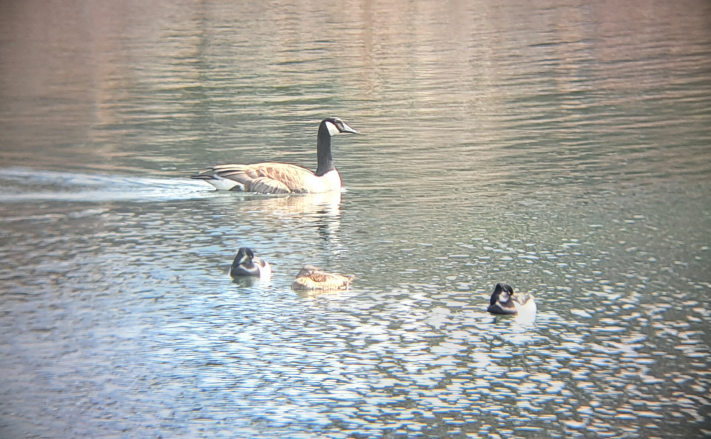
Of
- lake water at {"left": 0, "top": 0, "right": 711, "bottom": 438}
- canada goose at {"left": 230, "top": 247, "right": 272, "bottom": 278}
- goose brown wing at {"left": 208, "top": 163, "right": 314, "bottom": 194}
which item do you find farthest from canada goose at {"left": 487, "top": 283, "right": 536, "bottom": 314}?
goose brown wing at {"left": 208, "top": 163, "right": 314, "bottom": 194}

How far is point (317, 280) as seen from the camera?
11.9 m

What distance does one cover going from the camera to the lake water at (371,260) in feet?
29.3

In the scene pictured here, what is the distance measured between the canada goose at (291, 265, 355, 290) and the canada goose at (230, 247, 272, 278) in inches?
18.6

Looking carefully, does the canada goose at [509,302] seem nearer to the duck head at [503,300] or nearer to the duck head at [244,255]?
the duck head at [503,300]

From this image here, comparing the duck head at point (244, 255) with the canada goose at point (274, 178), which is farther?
the canada goose at point (274, 178)

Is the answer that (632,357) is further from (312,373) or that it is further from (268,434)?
(268,434)

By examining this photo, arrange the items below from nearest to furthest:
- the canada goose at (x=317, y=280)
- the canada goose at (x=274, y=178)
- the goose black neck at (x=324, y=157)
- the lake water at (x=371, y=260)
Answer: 1. the lake water at (x=371, y=260)
2. the canada goose at (x=317, y=280)
3. the canada goose at (x=274, y=178)
4. the goose black neck at (x=324, y=157)

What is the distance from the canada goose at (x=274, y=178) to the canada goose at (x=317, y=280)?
6.00 m

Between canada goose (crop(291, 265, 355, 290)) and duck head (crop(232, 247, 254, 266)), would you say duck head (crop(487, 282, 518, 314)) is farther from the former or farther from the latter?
duck head (crop(232, 247, 254, 266))

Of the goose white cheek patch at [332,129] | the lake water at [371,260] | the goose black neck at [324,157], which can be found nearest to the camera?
the lake water at [371,260]

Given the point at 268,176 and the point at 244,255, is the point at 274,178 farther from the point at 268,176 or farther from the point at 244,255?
the point at 244,255

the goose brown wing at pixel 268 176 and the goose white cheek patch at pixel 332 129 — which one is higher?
the goose white cheek patch at pixel 332 129

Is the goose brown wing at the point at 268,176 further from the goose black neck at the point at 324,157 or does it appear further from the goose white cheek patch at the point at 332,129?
the goose white cheek patch at the point at 332,129

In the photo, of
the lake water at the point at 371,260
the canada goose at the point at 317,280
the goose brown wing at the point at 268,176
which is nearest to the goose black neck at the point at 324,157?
the goose brown wing at the point at 268,176
